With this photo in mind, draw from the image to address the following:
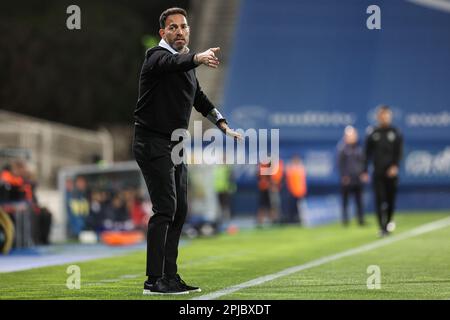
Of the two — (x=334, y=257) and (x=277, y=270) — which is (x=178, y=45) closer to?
(x=277, y=270)

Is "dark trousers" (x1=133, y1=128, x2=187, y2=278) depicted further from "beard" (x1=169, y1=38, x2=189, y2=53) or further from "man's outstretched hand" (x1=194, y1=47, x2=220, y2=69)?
"man's outstretched hand" (x1=194, y1=47, x2=220, y2=69)

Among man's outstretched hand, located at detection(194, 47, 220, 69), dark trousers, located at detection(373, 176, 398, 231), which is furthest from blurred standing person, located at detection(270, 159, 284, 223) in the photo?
man's outstretched hand, located at detection(194, 47, 220, 69)

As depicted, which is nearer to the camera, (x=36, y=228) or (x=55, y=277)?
(x=55, y=277)

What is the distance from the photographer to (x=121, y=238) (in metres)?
20.3

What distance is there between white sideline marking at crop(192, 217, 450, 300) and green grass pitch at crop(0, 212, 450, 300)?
0.12m

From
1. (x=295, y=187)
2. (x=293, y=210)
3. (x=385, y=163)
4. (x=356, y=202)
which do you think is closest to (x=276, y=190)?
(x=295, y=187)

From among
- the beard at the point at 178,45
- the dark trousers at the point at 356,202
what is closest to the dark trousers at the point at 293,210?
the dark trousers at the point at 356,202

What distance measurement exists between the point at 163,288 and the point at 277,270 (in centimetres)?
319

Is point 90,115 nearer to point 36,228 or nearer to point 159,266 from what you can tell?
point 36,228

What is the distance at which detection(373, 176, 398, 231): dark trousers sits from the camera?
60.6ft

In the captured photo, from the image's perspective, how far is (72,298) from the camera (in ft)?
28.4

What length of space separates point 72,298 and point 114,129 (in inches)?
1402

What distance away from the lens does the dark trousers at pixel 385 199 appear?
60.6ft
